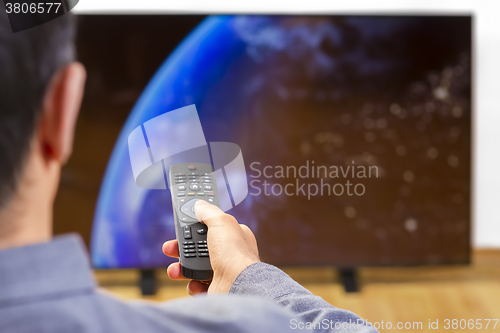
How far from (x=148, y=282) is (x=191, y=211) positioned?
3.23 ft

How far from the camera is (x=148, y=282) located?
55.8 inches

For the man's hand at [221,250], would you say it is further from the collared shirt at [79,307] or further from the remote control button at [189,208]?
the collared shirt at [79,307]

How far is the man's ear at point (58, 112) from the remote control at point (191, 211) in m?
0.22

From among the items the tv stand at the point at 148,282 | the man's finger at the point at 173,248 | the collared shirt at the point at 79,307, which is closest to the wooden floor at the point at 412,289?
the tv stand at the point at 148,282

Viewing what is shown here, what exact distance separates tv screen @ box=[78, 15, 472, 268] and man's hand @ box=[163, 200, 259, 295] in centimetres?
71

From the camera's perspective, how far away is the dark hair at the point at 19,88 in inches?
10.9

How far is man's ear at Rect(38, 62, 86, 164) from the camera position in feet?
0.99

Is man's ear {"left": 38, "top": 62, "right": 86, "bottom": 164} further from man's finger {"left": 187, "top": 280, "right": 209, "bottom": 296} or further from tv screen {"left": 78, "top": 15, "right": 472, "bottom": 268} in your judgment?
tv screen {"left": 78, "top": 15, "right": 472, "bottom": 268}

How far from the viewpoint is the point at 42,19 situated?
0.32 meters

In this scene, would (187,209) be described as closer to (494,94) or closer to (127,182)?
(127,182)

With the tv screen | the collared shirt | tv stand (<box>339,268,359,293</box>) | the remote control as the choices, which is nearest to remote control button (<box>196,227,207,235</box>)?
the remote control

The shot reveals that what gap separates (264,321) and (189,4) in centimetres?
134

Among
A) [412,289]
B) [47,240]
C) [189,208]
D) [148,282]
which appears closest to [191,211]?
[189,208]

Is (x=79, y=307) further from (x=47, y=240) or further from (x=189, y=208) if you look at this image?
(x=189, y=208)
